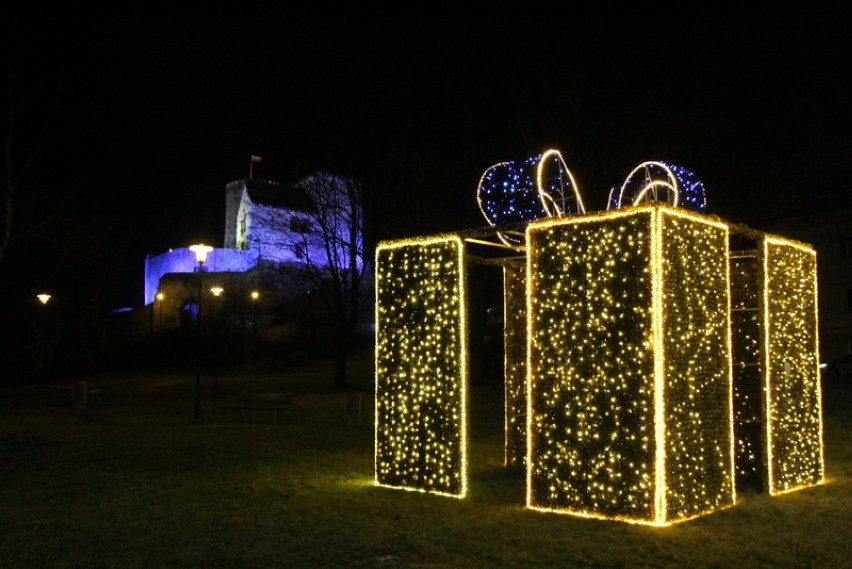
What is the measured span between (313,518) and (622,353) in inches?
140

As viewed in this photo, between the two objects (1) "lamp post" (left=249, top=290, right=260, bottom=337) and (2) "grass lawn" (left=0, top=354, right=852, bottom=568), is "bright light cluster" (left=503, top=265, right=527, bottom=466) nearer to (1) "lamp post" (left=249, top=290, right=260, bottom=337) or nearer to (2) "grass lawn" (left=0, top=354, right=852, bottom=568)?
(2) "grass lawn" (left=0, top=354, right=852, bottom=568)

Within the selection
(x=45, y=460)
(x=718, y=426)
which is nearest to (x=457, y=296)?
(x=718, y=426)

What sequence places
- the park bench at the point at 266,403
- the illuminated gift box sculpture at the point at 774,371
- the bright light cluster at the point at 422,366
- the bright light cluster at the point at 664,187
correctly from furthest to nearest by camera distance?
1. the park bench at the point at 266,403
2. the illuminated gift box sculpture at the point at 774,371
3. the bright light cluster at the point at 664,187
4. the bright light cluster at the point at 422,366

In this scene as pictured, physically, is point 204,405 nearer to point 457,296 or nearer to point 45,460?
point 45,460

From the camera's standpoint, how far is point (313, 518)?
816cm

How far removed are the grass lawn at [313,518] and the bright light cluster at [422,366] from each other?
41cm

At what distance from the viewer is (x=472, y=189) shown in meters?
26.3

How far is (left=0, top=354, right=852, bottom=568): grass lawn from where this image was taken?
6.64 metres

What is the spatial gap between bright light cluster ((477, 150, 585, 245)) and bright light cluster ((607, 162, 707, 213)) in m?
0.71

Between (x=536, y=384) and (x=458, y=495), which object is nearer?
(x=536, y=384)

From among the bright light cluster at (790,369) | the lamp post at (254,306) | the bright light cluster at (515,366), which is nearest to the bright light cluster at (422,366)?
the bright light cluster at (515,366)

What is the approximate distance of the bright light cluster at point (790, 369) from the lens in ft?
32.0

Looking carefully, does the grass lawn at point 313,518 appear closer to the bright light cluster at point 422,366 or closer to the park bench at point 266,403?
the bright light cluster at point 422,366

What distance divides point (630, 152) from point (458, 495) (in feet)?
55.1
